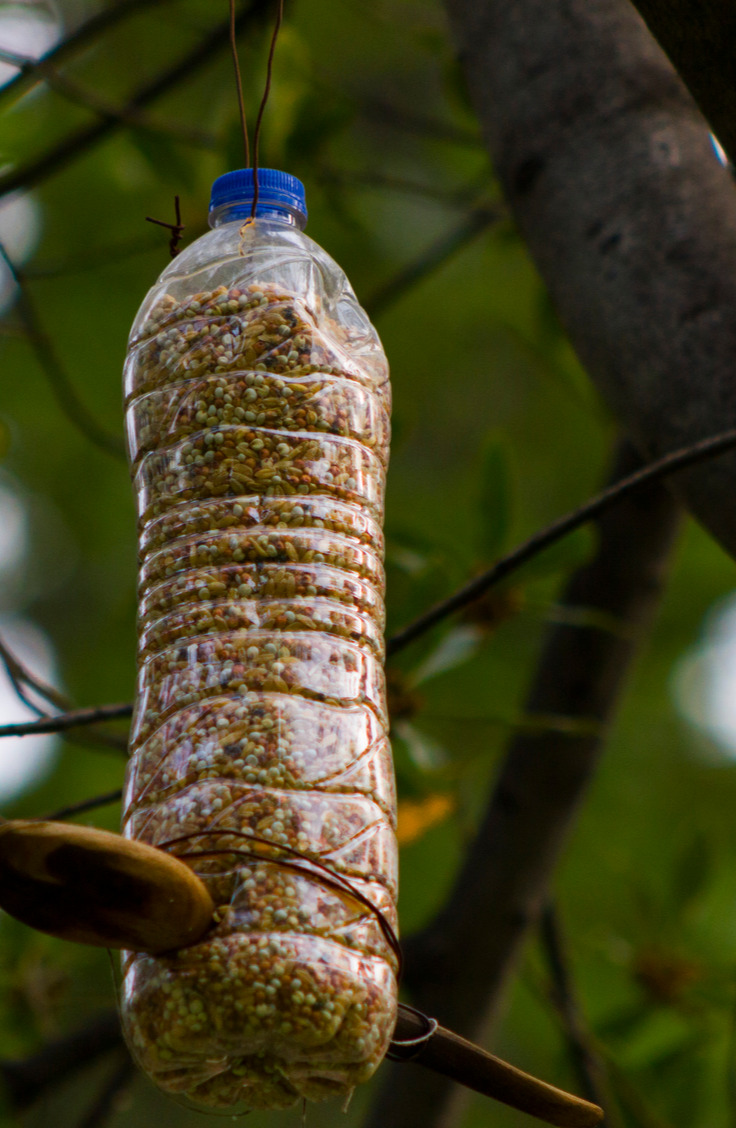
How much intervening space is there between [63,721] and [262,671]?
8.9 inches

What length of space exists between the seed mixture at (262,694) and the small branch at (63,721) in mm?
91

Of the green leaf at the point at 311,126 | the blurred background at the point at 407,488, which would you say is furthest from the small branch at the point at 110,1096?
the green leaf at the point at 311,126

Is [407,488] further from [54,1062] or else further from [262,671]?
[262,671]

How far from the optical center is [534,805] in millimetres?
1828

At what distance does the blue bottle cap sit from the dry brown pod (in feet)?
1.71

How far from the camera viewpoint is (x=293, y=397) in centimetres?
85

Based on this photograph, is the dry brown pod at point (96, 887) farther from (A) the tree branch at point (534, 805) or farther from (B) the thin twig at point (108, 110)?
(A) the tree branch at point (534, 805)

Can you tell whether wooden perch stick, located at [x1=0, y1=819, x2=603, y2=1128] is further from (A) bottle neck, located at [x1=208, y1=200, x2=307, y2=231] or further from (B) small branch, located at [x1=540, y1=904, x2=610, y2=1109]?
(B) small branch, located at [x1=540, y1=904, x2=610, y2=1109]

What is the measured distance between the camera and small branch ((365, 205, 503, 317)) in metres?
1.94

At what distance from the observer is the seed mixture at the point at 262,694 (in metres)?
0.70

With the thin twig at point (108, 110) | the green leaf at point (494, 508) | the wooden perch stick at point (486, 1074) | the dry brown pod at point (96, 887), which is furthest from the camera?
the green leaf at point (494, 508)

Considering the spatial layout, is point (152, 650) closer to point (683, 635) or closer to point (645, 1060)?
point (645, 1060)

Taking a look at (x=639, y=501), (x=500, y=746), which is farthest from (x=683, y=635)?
(x=639, y=501)

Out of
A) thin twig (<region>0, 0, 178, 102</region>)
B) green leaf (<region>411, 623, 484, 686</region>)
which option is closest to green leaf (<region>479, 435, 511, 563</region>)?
green leaf (<region>411, 623, 484, 686</region>)
